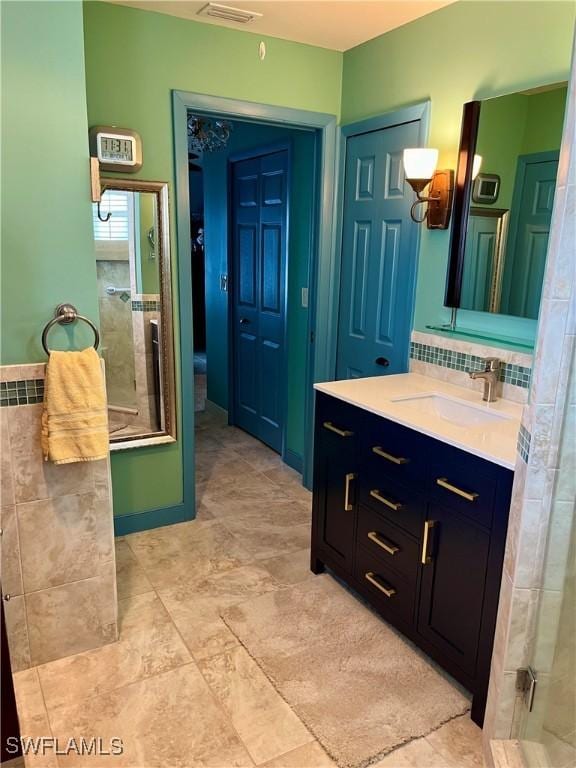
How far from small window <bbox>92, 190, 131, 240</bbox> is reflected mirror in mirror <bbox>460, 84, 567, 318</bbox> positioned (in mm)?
1609

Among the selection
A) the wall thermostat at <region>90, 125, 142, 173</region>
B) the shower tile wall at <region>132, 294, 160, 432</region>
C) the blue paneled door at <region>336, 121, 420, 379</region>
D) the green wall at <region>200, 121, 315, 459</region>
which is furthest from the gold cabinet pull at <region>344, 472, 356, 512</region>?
the wall thermostat at <region>90, 125, 142, 173</region>

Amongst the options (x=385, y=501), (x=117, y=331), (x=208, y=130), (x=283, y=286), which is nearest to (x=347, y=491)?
(x=385, y=501)

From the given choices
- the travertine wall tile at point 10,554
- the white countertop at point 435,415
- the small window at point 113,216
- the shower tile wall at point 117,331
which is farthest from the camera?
the shower tile wall at point 117,331

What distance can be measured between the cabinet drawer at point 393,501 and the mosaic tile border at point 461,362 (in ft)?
2.19

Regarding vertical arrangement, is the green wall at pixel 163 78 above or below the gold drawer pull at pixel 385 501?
above

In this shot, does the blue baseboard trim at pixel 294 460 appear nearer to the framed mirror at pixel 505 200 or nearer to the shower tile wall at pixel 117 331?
the shower tile wall at pixel 117 331

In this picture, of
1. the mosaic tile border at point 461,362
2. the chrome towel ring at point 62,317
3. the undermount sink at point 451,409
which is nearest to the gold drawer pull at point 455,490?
the undermount sink at point 451,409

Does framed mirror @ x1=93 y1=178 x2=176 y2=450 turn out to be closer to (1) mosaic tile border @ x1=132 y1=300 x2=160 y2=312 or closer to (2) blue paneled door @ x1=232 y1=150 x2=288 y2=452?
(1) mosaic tile border @ x1=132 y1=300 x2=160 y2=312

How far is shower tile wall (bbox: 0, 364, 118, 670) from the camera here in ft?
6.18

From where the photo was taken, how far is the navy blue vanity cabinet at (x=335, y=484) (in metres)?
2.35

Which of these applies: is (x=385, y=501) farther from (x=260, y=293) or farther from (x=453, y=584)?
(x=260, y=293)

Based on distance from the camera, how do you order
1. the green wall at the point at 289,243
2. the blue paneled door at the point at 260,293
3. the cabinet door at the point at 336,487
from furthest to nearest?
the blue paneled door at the point at 260,293
the green wall at the point at 289,243
the cabinet door at the point at 336,487

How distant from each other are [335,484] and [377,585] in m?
0.45

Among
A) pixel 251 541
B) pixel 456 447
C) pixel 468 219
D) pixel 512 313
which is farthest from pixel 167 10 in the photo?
pixel 251 541
